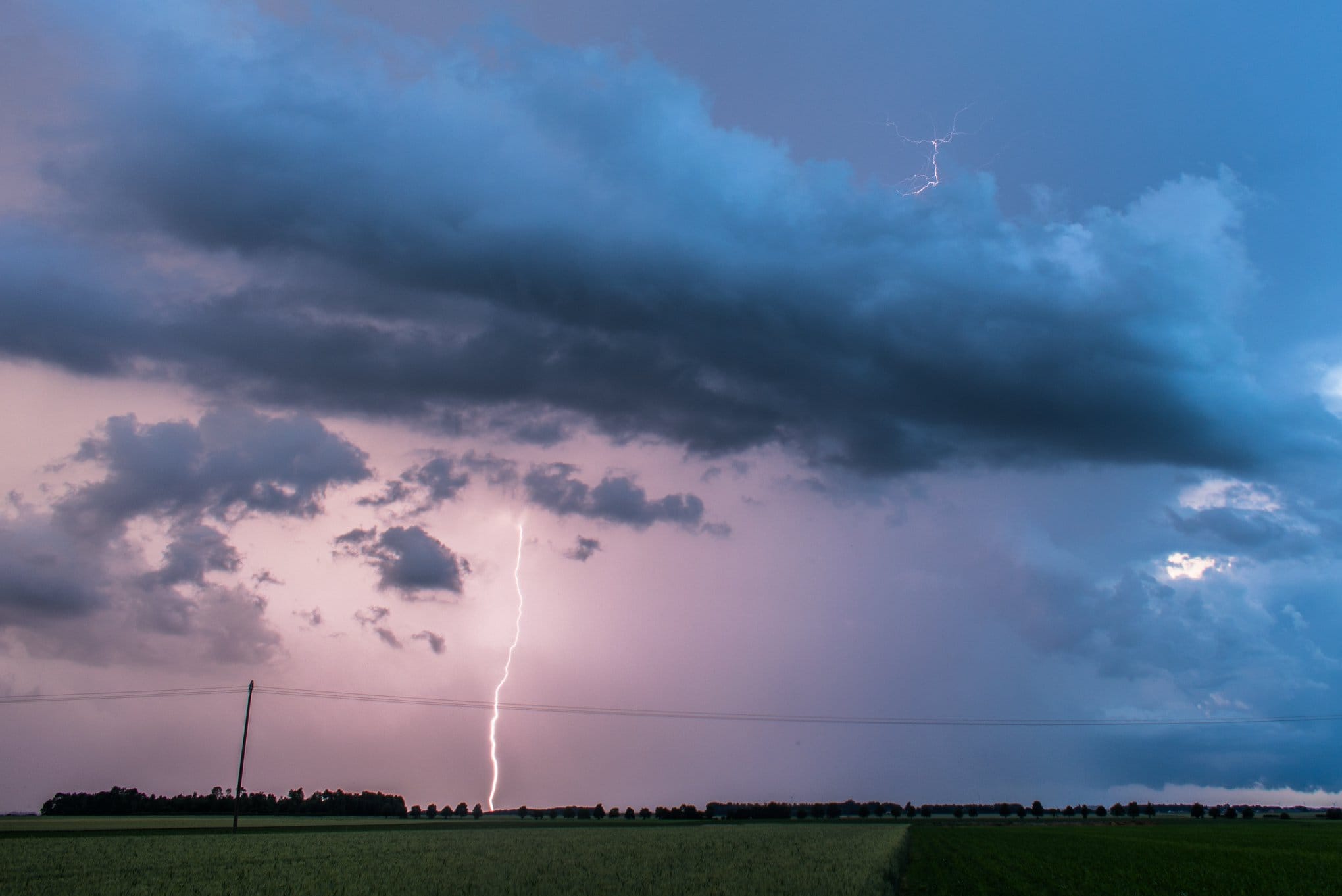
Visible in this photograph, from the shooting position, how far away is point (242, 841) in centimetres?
5544

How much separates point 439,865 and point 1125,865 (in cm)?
3712

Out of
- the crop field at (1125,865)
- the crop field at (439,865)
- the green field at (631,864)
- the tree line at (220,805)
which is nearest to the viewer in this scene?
the crop field at (439,865)

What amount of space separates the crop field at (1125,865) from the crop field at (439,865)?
3849mm

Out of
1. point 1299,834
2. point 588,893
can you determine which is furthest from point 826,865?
point 1299,834

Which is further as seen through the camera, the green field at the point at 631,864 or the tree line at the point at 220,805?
the tree line at the point at 220,805

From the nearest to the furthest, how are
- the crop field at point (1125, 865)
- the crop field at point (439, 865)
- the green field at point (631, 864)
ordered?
1. the crop field at point (439, 865)
2. the green field at point (631, 864)
3. the crop field at point (1125, 865)

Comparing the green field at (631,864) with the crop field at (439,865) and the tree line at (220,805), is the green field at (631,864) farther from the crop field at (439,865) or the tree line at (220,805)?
the tree line at (220,805)

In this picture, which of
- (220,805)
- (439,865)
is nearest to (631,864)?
(439,865)

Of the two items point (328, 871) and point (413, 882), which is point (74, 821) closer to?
point (328, 871)

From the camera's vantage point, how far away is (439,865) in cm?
3806

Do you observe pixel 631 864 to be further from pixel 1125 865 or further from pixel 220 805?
pixel 220 805

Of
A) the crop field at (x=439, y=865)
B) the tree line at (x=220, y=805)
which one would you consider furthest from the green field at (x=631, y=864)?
the tree line at (x=220, y=805)

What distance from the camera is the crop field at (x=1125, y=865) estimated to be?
37.5 meters

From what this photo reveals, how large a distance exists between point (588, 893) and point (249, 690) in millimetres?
61870
